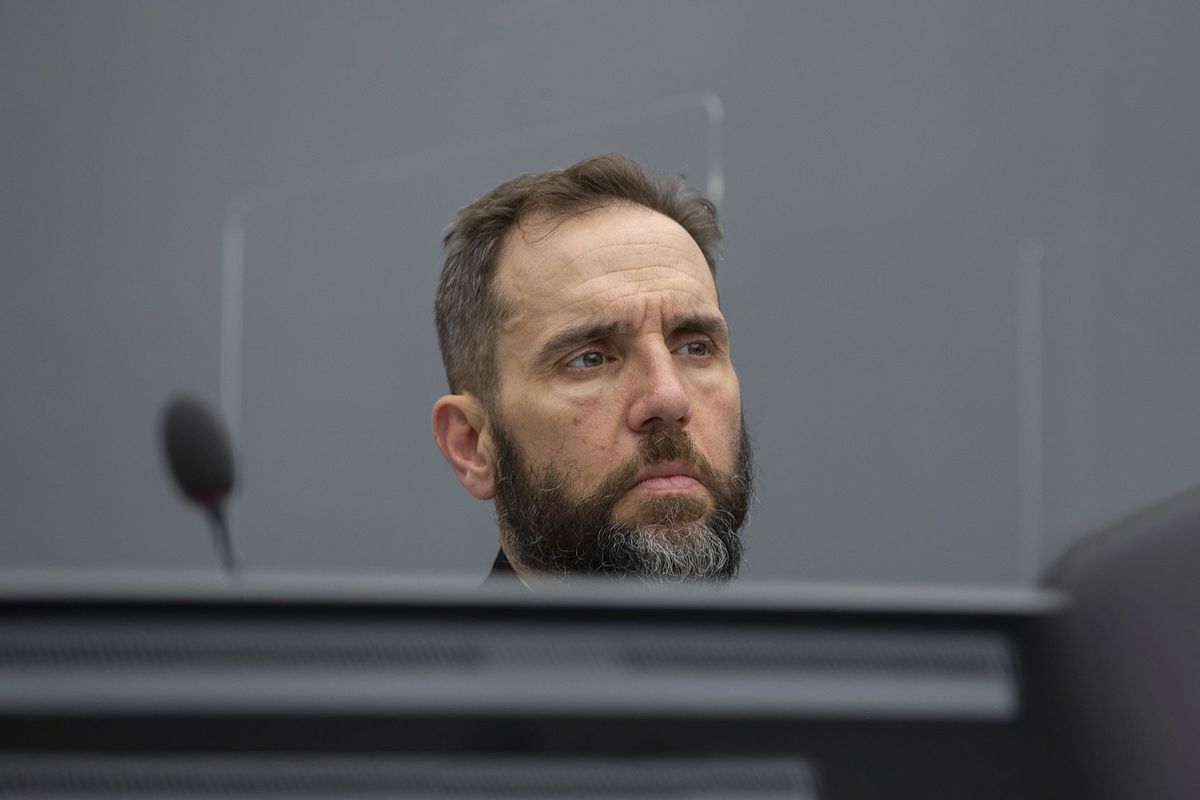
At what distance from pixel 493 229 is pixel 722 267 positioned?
524 millimetres

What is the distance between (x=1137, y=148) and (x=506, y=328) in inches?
46.2

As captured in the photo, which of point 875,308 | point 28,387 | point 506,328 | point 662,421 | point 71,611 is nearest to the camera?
point 71,611

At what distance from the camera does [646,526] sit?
4.17ft

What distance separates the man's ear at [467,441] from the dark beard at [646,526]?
3.8 inches

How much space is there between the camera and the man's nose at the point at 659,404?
1273 millimetres

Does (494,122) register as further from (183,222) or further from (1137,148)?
(1137,148)

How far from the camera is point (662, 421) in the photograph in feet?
4.18

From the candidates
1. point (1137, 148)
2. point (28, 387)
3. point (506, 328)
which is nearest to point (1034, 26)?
point (1137, 148)

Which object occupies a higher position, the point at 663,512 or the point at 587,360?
the point at 587,360

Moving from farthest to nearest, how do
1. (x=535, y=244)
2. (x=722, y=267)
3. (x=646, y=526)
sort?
(x=722, y=267), (x=535, y=244), (x=646, y=526)

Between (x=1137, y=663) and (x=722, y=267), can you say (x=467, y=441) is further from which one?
(x=1137, y=663)

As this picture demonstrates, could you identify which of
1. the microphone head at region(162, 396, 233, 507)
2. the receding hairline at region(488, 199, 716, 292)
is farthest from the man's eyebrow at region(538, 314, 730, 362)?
the microphone head at region(162, 396, 233, 507)

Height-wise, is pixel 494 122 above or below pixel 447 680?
above

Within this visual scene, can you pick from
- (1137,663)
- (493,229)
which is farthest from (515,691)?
(493,229)
